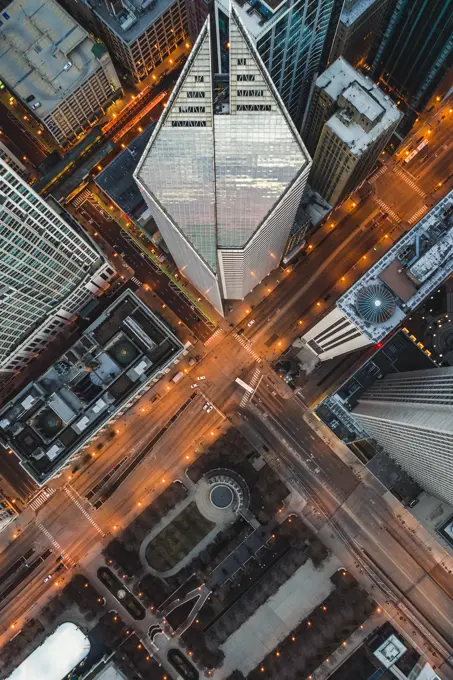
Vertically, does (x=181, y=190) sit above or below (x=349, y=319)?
above

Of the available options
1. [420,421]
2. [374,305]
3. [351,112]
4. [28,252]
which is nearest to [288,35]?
[351,112]

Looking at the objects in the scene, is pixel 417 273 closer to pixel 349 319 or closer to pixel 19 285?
pixel 349 319

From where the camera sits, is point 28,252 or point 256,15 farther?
point 28,252

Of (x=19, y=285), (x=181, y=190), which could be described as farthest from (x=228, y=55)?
(x=19, y=285)

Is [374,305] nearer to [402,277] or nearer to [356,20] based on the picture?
[402,277]

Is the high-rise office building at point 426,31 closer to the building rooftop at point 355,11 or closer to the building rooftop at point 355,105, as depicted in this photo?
the building rooftop at point 355,11
